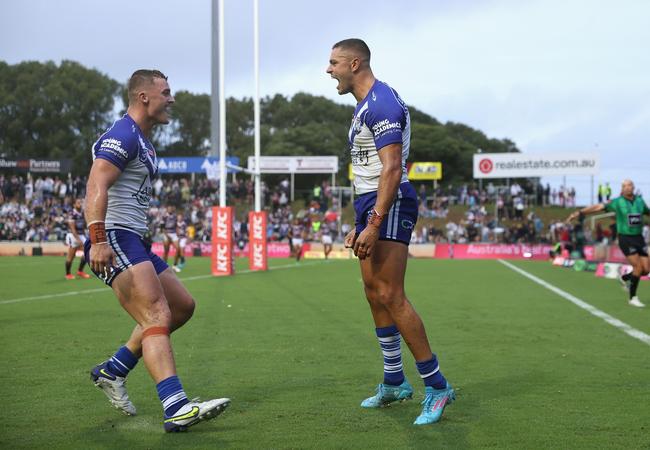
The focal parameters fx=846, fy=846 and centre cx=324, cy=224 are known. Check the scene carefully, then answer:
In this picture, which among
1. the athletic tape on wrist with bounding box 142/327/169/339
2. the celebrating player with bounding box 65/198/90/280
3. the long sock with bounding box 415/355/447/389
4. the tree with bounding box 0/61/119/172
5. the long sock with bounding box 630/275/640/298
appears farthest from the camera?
the tree with bounding box 0/61/119/172

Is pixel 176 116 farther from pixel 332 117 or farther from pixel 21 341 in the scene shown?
pixel 21 341

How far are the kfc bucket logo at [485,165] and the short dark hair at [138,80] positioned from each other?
159 ft

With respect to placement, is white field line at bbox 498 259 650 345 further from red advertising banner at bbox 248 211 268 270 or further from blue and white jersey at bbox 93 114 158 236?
red advertising banner at bbox 248 211 268 270

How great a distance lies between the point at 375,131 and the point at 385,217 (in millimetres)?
549

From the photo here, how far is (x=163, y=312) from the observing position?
5.04 meters

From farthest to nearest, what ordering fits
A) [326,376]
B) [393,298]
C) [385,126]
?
[326,376], [393,298], [385,126]

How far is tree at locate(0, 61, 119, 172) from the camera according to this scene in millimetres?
72812

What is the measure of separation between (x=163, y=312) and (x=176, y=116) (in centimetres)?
8108

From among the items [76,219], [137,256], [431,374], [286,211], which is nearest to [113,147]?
[137,256]

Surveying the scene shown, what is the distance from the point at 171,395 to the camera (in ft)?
15.8

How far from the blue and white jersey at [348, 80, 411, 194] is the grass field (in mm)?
1530

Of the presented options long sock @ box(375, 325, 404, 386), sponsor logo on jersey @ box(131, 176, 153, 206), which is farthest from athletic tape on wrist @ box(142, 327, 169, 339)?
long sock @ box(375, 325, 404, 386)

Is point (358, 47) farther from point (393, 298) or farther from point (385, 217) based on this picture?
point (393, 298)

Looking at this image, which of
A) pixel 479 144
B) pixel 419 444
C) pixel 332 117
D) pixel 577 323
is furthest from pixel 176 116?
pixel 419 444
